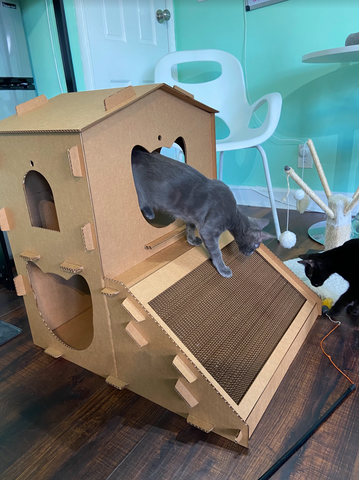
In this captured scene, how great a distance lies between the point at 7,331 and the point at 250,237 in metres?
0.91

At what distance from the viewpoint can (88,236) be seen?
0.84 m

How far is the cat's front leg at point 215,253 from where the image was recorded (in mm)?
1024

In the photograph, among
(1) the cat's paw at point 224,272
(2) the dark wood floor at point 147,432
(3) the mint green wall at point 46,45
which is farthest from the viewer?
(3) the mint green wall at point 46,45

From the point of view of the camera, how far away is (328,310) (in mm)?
1256

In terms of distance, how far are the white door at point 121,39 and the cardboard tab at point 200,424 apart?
5.95 feet

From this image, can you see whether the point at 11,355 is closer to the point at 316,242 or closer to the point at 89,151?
the point at 89,151

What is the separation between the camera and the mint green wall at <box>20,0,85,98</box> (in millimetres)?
1779

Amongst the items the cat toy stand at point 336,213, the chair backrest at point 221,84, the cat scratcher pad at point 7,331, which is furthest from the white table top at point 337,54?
the cat scratcher pad at point 7,331

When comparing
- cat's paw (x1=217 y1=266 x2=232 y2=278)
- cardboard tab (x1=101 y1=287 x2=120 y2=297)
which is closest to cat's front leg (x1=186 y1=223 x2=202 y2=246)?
cat's paw (x1=217 y1=266 x2=232 y2=278)

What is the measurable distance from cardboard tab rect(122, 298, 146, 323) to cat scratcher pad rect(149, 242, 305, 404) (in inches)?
1.6

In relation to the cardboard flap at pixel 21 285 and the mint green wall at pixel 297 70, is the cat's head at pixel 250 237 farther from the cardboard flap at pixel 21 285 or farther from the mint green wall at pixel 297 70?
the mint green wall at pixel 297 70

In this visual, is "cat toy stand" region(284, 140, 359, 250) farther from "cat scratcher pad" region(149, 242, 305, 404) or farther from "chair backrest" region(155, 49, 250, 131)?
"chair backrest" region(155, 49, 250, 131)

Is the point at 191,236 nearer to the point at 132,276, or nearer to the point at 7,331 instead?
the point at 132,276

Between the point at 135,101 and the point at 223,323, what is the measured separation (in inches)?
24.6
